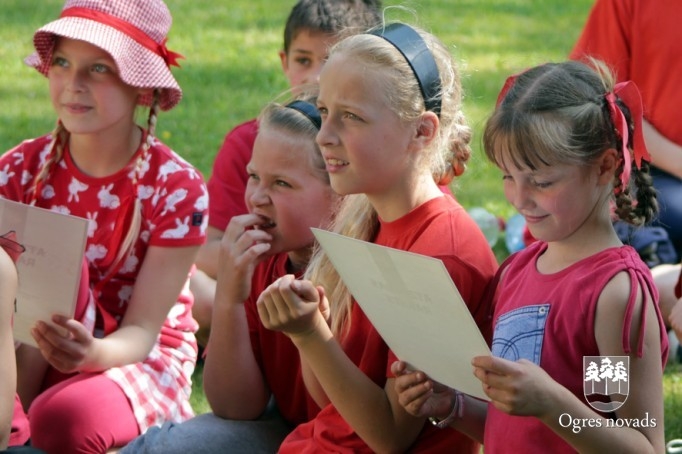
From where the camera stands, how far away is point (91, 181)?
337 cm

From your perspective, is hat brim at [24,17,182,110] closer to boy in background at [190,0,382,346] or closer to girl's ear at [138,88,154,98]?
girl's ear at [138,88,154,98]

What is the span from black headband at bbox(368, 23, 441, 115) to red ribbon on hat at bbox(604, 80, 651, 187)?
1.54 ft

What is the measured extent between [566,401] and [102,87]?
183 centimetres

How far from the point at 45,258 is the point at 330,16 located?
1.57m

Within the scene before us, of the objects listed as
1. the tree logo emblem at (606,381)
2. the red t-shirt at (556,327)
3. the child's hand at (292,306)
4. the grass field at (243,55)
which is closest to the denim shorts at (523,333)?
the red t-shirt at (556,327)

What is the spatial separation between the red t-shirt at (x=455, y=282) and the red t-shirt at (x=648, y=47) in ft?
5.59

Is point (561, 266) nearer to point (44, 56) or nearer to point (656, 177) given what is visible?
point (44, 56)

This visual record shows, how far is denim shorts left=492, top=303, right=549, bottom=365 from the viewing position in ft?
7.45

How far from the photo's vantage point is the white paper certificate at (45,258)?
2873 mm

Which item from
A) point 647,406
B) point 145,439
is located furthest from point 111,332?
point 647,406

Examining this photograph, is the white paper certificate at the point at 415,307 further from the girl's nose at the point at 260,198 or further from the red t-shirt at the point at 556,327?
the girl's nose at the point at 260,198

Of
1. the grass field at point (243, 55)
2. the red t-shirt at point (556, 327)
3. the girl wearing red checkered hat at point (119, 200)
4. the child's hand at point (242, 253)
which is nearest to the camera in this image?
the red t-shirt at point (556, 327)

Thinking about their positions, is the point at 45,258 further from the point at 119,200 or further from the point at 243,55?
the point at 243,55

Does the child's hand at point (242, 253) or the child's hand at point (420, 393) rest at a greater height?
the child's hand at point (242, 253)
